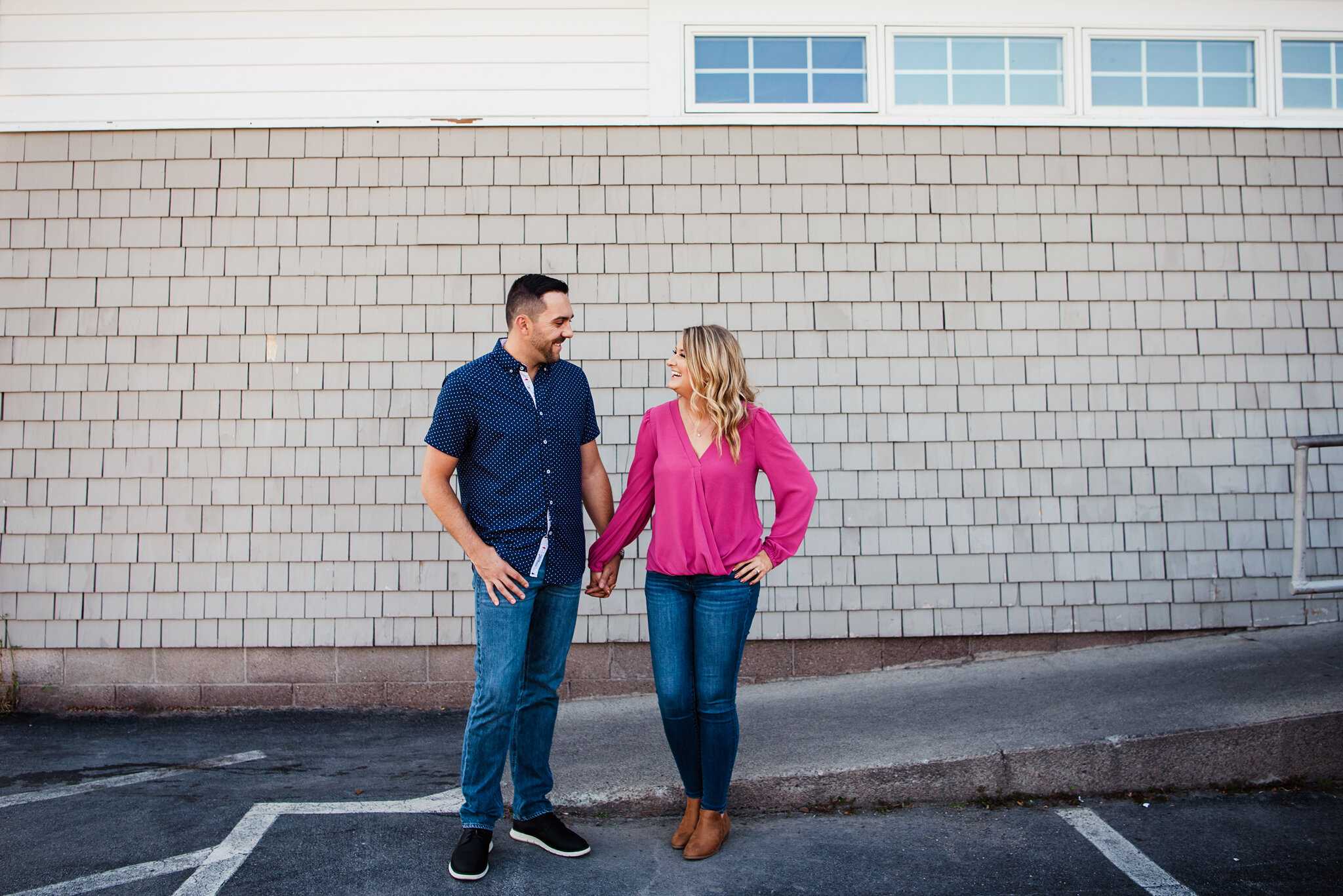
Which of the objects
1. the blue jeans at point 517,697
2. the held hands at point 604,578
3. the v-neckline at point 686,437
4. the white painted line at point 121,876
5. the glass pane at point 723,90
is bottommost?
the white painted line at point 121,876

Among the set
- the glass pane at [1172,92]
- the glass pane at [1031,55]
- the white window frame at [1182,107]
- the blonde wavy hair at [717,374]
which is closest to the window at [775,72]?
the glass pane at [1031,55]

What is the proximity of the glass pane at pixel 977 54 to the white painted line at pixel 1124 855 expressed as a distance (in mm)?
4062

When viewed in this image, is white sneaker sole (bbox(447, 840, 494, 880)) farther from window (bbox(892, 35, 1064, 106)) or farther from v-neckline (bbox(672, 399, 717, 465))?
window (bbox(892, 35, 1064, 106))

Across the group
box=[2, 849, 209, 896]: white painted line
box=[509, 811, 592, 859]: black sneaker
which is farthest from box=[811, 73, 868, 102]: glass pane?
box=[2, 849, 209, 896]: white painted line

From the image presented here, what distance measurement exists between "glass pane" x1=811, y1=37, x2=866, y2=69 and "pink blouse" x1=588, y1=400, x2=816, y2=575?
2963 millimetres

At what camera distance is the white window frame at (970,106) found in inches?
197

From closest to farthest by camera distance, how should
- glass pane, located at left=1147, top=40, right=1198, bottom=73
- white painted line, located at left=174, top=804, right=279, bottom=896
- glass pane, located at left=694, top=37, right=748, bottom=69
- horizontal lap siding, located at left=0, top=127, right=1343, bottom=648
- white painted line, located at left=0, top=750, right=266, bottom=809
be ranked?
white painted line, located at left=174, top=804, right=279, bottom=896, white painted line, located at left=0, top=750, right=266, bottom=809, horizontal lap siding, located at left=0, top=127, right=1343, bottom=648, glass pane, located at left=694, top=37, right=748, bottom=69, glass pane, located at left=1147, top=40, right=1198, bottom=73

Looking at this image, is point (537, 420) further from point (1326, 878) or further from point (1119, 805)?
point (1326, 878)

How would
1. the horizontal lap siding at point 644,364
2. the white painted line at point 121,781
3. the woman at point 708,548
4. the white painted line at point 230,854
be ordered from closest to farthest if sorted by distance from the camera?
the white painted line at point 230,854, the woman at point 708,548, the white painted line at point 121,781, the horizontal lap siding at point 644,364

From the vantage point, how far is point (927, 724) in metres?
3.81

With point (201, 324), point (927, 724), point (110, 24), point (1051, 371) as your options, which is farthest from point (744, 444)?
point (110, 24)

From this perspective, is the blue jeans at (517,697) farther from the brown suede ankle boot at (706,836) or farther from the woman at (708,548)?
the brown suede ankle boot at (706,836)

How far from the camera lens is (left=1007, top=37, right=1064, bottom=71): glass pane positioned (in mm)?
5055

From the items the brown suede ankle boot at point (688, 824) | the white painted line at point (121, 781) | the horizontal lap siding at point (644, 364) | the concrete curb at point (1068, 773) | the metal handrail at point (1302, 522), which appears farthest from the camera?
the horizontal lap siding at point (644, 364)
